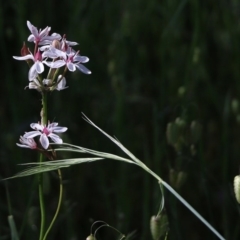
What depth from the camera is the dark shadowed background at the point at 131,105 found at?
5.90 feet

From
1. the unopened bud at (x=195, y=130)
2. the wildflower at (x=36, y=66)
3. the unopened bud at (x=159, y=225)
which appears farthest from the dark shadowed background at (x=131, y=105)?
the wildflower at (x=36, y=66)

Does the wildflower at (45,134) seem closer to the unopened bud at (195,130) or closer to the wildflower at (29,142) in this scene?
the wildflower at (29,142)

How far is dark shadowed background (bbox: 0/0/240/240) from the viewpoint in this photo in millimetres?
1798

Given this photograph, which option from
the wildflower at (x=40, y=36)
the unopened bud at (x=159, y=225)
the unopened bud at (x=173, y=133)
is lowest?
the unopened bud at (x=159, y=225)

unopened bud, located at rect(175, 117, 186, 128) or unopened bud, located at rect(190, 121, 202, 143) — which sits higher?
unopened bud, located at rect(175, 117, 186, 128)

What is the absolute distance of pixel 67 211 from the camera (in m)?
1.43

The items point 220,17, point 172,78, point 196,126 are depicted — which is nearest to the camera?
point 196,126

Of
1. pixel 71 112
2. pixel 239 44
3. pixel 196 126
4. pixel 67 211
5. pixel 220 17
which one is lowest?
pixel 67 211

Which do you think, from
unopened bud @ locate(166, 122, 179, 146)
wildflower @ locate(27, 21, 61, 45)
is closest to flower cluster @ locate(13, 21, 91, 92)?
wildflower @ locate(27, 21, 61, 45)

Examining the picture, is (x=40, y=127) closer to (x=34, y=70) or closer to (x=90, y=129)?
(x=34, y=70)

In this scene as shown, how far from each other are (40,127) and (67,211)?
55 cm

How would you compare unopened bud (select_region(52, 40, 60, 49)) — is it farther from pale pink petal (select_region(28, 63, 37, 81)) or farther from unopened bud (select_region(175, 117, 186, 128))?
unopened bud (select_region(175, 117, 186, 128))

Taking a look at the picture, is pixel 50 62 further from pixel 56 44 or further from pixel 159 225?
pixel 159 225

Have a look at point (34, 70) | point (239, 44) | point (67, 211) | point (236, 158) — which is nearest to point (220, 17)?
point (239, 44)
